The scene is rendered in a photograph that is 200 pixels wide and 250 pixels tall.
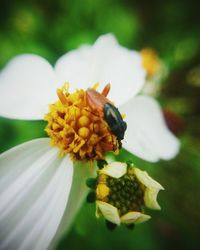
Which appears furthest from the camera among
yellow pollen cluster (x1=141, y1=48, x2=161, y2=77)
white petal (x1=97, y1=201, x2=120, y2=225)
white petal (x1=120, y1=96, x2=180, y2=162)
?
yellow pollen cluster (x1=141, y1=48, x2=161, y2=77)

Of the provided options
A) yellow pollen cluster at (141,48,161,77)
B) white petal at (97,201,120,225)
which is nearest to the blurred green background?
yellow pollen cluster at (141,48,161,77)

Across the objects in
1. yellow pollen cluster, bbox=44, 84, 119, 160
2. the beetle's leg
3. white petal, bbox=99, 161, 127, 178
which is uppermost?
the beetle's leg

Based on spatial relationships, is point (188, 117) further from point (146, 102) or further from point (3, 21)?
point (3, 21)

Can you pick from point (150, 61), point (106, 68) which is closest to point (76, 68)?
point (106, 68)

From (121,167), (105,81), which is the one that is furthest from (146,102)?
(121,167)

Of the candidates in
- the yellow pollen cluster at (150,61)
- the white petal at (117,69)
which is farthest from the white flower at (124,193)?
the yellow pollen cluster at (150,61)

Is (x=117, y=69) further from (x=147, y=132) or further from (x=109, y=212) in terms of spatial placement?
(x=109, y=212)

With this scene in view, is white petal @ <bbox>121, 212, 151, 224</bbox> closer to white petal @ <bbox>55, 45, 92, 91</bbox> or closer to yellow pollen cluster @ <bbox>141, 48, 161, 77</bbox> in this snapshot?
white petal @ <bbox>55, 45, 92, 91</bbox>

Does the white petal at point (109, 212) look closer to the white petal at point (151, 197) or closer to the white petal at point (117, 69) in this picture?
the white petal at point (151, 197)
